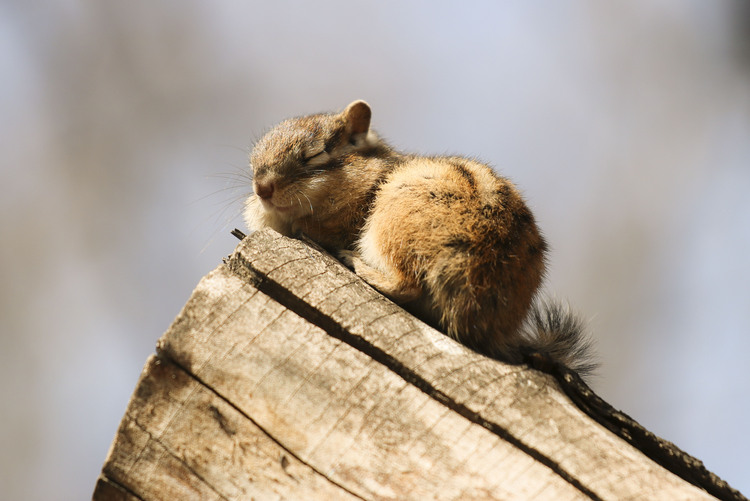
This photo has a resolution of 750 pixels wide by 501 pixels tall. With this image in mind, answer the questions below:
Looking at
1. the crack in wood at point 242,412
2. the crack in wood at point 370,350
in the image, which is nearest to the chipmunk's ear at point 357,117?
the crack in wood at point 370,350

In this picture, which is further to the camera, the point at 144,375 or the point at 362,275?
the point at 362,275

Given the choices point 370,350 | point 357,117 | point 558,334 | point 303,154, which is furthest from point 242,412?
point 357,117

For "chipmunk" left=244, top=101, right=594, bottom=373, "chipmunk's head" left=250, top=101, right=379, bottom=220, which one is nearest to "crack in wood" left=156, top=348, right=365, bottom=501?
"chipmunk" left=244, top=101, right=594, bottom=373

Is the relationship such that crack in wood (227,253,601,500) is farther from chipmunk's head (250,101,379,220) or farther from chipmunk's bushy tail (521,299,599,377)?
chipmunk's head (250,101,379,220)

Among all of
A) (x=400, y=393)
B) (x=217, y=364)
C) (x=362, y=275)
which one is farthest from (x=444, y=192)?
(x=217, y=364)

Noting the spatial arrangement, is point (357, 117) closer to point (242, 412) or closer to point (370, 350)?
point (370, 350)

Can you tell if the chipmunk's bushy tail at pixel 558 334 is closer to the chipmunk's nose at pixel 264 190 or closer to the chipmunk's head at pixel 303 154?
the chipmunk's head at pixel 303 154

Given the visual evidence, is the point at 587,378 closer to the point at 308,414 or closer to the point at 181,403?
the point at 308,414
